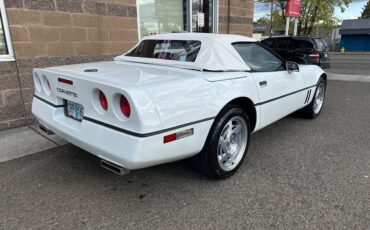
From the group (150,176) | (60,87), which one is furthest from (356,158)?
(60,87)

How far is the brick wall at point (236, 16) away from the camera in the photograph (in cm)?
871

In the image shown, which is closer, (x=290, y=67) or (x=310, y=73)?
(x=290, y=67)

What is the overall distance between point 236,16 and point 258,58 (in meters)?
6.05

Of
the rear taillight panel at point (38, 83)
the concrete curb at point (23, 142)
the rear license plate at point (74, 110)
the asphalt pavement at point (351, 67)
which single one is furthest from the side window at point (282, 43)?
the rear license plate at point (74, 110)

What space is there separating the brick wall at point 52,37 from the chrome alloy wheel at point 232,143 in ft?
11.5

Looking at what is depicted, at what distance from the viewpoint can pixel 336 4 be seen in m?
28.0

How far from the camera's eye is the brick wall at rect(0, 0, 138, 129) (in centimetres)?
456

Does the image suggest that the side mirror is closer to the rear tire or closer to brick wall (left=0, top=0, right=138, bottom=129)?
the rear tire

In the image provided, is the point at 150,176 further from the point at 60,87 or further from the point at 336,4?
the point at 336,4

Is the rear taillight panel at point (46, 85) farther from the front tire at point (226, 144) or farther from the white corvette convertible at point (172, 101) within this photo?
the front tire at point (226, 144)

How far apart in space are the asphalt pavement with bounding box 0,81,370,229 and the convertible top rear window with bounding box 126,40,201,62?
4.05 ft

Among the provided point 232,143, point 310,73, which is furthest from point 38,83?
point 310,73

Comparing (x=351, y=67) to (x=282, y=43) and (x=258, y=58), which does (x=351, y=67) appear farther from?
(x=258, y=58)

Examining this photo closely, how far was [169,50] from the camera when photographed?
3498 millimetres
